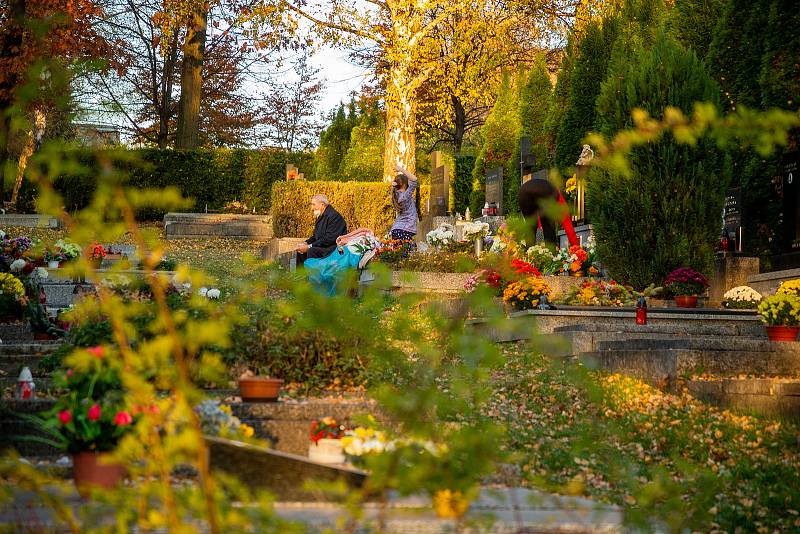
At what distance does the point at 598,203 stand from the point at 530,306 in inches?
87.8

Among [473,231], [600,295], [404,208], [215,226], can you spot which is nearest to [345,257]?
[404,208]

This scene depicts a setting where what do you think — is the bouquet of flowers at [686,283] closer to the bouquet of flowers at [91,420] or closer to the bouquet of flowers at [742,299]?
the bouquet of flowers at [742,299]

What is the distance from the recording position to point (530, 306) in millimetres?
13453

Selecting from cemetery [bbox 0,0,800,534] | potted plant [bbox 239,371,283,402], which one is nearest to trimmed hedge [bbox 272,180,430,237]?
cemetery [bbox 0,0,800,534]

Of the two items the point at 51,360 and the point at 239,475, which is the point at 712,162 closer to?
the point at 51,360

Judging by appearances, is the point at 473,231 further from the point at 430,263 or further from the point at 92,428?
the point at 92,428

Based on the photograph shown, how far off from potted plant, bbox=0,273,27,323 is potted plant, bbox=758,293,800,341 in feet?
27.2

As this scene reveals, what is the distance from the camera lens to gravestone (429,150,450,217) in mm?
24141

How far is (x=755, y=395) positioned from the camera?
9.40 metres

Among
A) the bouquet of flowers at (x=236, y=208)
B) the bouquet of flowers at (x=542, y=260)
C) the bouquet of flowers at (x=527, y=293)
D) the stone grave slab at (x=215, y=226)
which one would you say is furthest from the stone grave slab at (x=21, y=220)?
the bouquet of flowers at (x=527, y=293)

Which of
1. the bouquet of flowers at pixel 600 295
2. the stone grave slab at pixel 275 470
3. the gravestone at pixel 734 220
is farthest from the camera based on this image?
the gravestone at pixel 734 220

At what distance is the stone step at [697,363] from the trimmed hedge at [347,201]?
13704mm

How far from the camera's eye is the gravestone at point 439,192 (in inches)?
950

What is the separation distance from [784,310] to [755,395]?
1.68m
